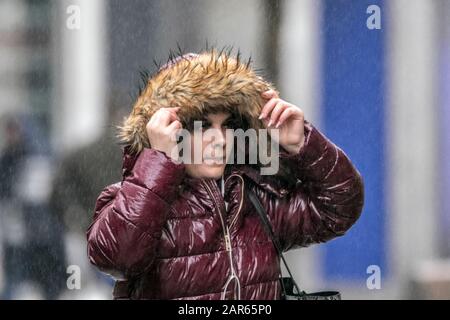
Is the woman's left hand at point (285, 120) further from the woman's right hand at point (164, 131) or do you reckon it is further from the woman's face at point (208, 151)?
the woman's right hand at point (164, 131)

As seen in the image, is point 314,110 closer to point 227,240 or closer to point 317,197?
point 317,197

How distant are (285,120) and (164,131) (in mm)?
339

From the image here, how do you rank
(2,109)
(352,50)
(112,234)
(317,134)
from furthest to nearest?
1. (2,109)
2. (352,50)
3. (317,134)
4. (112,234)

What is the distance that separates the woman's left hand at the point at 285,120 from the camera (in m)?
2.78

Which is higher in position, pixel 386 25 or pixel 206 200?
pixel 386 25

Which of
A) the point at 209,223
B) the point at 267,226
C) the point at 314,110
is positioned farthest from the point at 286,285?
the point at 314,110

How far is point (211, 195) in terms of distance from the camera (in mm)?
2797

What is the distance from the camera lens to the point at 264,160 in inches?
117

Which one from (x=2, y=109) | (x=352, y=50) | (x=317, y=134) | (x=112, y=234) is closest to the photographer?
(x=112, y=234)

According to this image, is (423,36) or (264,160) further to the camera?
(423,36)
